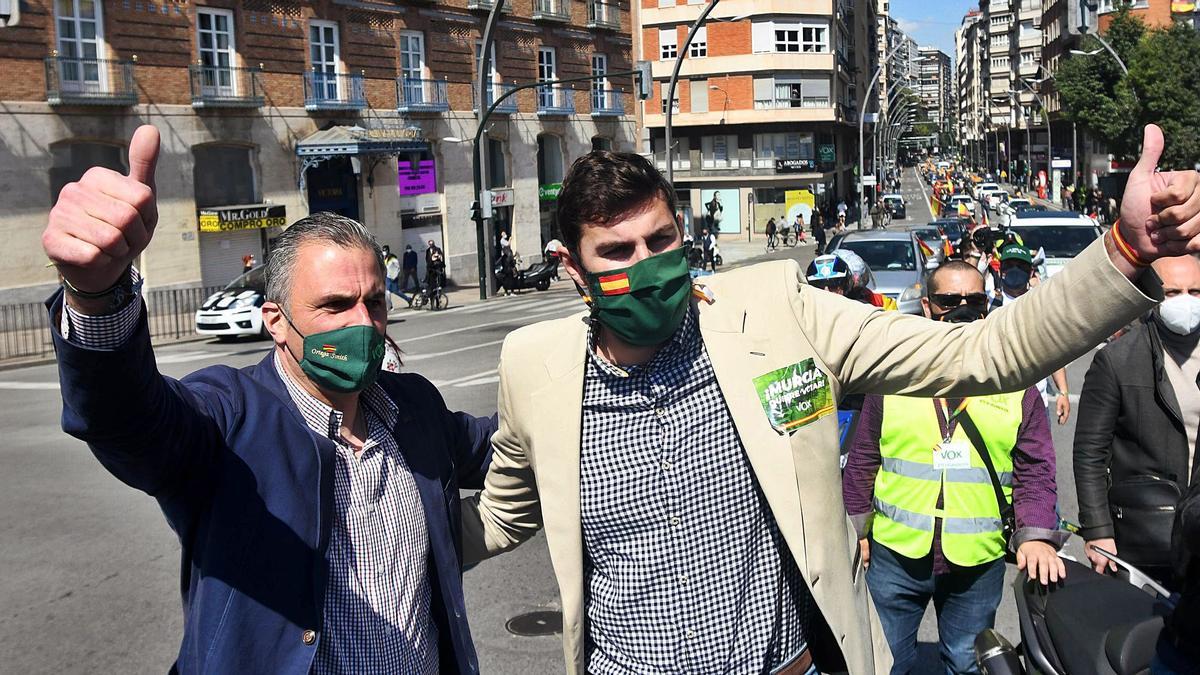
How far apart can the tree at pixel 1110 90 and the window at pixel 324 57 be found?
30.2m

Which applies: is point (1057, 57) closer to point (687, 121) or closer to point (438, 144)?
point (687, 121)

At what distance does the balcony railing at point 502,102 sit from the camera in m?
40.1

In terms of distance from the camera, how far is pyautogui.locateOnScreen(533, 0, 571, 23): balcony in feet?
141

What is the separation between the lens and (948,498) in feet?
14.1

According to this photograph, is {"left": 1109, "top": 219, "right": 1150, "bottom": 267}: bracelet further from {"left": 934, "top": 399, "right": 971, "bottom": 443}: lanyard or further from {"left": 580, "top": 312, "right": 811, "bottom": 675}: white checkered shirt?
{"left": 934, "top": 399, "right": 971, "bottom": 443}: lanyard

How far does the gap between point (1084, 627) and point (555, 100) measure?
142 ft

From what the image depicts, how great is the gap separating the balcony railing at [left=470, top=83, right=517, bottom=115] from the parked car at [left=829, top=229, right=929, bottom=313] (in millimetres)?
21522

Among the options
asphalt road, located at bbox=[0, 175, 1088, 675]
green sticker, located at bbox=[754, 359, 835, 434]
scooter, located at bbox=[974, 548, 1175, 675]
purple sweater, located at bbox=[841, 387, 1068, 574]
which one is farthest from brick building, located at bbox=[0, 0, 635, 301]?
green sticker, located at bbox=[754, 359, 835, 434]

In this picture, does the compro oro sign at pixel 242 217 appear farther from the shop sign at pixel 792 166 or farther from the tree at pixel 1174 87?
the shop sign at pixel 792 166

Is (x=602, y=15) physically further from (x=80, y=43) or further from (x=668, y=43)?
(x=80, y=43)

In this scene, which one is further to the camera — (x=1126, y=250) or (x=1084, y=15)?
(x=1084, y=15)


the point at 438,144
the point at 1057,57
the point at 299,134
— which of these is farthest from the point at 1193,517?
the point at 1057,57

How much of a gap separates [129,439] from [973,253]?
1372 centimetres

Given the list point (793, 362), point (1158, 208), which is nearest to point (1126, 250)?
point (1158, 208)
